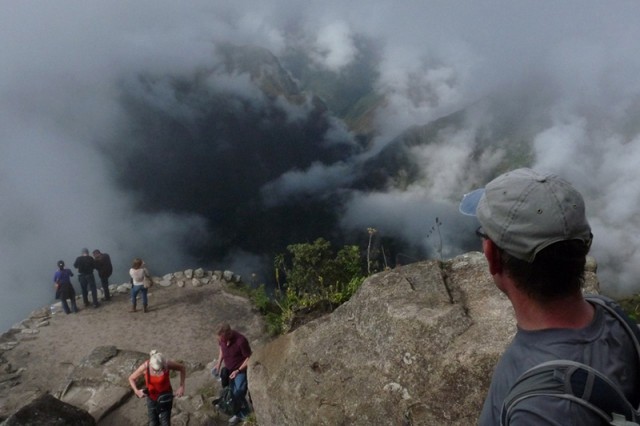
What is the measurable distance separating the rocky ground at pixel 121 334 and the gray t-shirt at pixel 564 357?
10.1 m

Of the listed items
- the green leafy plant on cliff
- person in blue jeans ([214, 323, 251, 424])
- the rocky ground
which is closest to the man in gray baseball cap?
person in blue jeans ([214, 323, 251, 424])

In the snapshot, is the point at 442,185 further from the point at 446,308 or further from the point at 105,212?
the point at 446,308

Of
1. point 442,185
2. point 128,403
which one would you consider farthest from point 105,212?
point 442,185

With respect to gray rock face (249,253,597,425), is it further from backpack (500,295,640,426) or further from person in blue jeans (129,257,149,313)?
person in blue jeans (129,257,149,313)

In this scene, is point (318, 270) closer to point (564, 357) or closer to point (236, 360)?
point (236, 360)

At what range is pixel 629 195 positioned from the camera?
109 meters

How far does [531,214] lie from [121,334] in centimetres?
1490

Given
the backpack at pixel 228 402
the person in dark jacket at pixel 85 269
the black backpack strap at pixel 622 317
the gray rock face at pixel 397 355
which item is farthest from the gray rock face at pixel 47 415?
the black backpack strap at pixel 622 317

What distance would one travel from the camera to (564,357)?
1629 mm

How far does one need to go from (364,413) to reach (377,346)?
78cm

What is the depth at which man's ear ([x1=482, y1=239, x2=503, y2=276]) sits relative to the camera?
190cm

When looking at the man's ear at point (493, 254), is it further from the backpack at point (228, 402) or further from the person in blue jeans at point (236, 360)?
the backpack at point (228, 402)

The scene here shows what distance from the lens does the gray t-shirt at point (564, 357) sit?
4.93 ft

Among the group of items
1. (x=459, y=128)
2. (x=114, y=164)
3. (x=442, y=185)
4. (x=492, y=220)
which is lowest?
(x=492, y=220)
